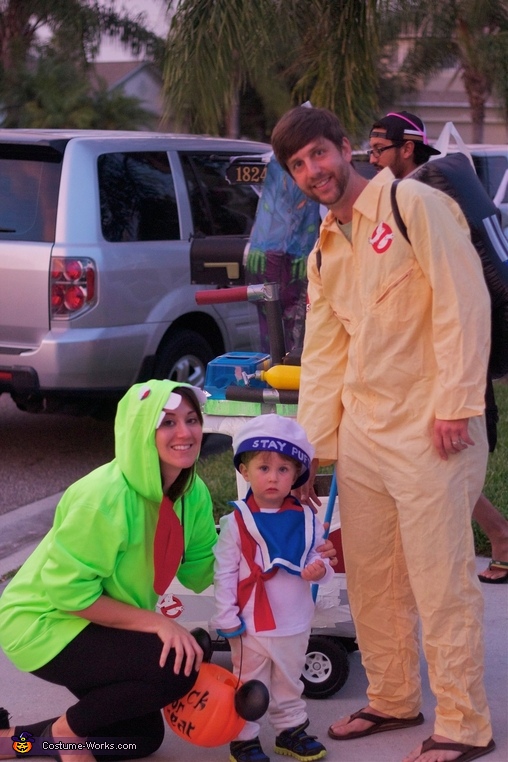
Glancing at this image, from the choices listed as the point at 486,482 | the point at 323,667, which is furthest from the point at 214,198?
the point at 323,667

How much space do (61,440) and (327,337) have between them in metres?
4.73

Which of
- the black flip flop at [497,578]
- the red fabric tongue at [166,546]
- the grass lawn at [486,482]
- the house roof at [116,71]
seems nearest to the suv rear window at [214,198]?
the grass lawn at [486,482]

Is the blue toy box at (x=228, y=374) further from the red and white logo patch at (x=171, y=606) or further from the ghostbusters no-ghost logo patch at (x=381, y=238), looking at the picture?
the ghostbusters no-ghost logo patch at (x=381, y=238)

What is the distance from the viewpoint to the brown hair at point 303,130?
10.0ft

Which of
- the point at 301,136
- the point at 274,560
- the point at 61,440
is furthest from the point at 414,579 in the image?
the point at 61,440

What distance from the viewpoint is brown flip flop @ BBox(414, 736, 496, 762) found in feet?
10.2

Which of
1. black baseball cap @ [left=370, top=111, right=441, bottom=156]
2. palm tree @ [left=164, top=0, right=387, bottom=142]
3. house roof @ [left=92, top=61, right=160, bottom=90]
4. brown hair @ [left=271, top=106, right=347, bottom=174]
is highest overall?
house roof @ [left=92, top=61, right=160, bottom=90]

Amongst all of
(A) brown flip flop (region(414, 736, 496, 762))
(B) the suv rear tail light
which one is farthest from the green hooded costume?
(B) the suv rear tail light

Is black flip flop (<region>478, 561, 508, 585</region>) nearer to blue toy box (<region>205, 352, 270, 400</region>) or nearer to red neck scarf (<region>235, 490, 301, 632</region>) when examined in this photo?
blue toy box (<region>205, 352, 270, 400</region>)

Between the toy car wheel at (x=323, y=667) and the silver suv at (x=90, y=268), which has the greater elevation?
the silver suv at (x=90, y=268)

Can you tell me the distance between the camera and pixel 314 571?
3.14 metres

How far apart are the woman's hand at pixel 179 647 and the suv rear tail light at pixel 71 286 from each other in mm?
3585

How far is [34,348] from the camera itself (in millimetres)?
6434

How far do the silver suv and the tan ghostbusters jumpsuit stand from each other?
9.49ft
